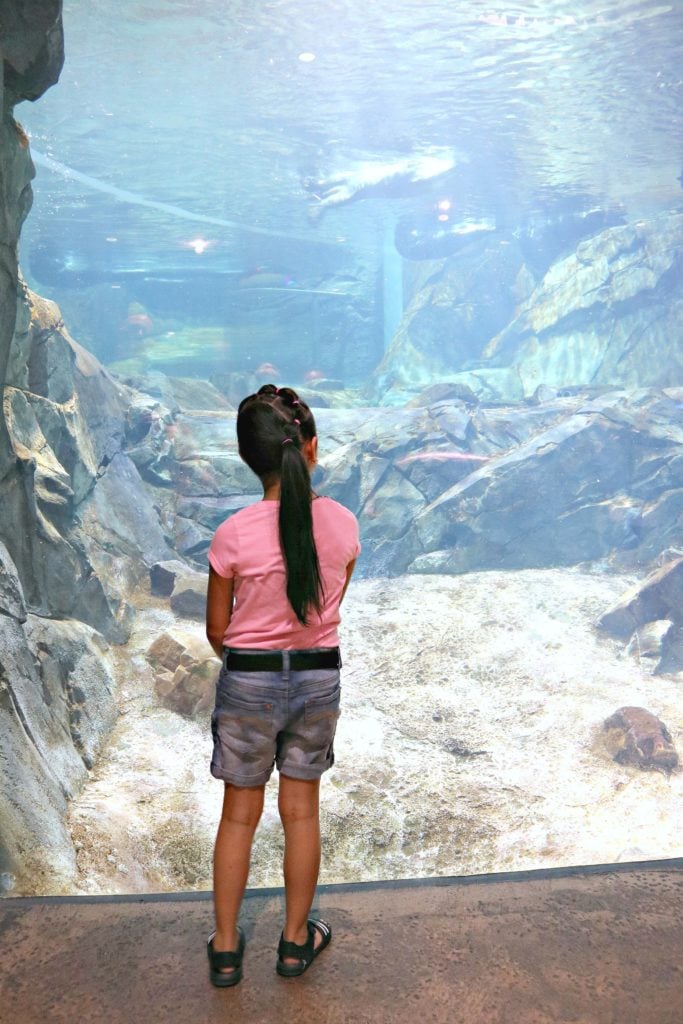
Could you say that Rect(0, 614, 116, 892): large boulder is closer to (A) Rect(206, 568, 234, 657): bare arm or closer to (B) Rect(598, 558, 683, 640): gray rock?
(A) Rect(206, 568, 234, 657): bare arm

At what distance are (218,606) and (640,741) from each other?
447 centimetres

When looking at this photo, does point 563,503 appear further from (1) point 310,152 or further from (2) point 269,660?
(1) point 310,152

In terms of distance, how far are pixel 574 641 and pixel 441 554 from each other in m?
4.07

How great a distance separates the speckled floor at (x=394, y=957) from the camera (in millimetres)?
1541

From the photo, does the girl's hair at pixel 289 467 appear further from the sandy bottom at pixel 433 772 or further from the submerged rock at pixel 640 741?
the submerged rock at pixel 640 741

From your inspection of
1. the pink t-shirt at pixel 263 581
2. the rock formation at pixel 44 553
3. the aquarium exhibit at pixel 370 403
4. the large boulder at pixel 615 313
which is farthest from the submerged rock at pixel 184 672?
the large boulder at pixel 615 313

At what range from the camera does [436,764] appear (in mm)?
5094

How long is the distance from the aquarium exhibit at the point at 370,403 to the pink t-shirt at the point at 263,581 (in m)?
1.54

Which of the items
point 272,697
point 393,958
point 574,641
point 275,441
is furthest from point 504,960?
point 574,641

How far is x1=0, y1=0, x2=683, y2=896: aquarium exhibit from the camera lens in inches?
170

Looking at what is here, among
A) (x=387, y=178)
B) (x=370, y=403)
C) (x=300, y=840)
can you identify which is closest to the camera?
(x=300, y=840)

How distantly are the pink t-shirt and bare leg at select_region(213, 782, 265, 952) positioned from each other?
411 mm

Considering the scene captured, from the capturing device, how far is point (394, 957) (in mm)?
1720

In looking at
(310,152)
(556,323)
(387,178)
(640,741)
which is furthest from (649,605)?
(387,178)
